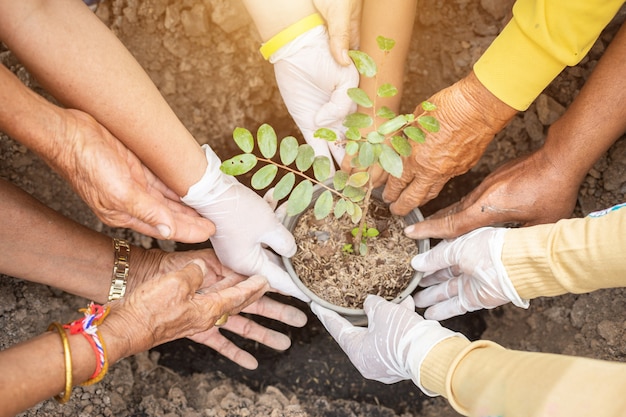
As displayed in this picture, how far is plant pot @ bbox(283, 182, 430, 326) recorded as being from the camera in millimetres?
1612

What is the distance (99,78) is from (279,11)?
0.57 metres

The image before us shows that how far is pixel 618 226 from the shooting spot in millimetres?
1154

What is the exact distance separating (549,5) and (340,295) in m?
0.99

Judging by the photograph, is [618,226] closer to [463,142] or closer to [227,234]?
[463,142]

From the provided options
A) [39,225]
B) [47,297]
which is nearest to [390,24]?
[39,225]

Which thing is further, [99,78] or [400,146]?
[99,78]

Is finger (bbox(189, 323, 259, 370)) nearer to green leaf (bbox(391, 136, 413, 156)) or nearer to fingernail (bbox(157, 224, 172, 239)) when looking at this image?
fingernail (bbox(157, 224, 172, 239))

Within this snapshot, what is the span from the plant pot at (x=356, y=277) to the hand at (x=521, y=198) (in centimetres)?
10

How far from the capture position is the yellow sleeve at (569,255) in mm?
1161

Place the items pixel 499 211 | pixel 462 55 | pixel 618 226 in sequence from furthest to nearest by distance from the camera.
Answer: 1. pixel 462 55
2. pixel 499 211
3. pixel 618 226

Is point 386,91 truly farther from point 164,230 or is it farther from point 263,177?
point 164,230

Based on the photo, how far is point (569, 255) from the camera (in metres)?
1.22

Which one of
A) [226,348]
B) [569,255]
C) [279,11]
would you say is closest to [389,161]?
[569,255]

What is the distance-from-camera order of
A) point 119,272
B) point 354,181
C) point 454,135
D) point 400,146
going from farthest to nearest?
point 119,272
point 454,135
point 354,181
point 400,146
